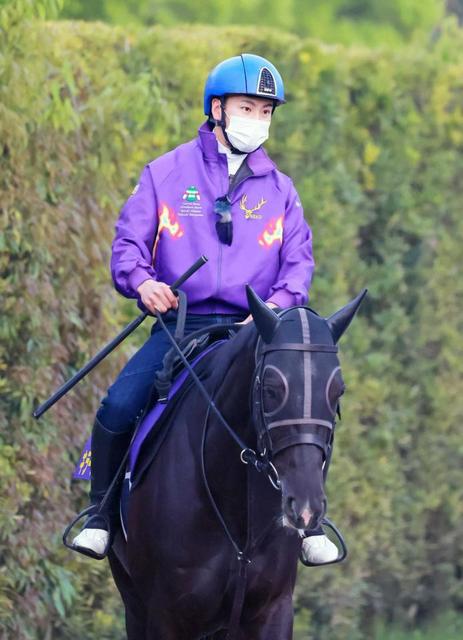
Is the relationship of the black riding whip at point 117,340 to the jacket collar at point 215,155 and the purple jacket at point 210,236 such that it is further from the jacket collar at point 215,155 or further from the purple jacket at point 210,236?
the jacket collar at point 215,155

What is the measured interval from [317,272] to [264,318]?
4.90 metres

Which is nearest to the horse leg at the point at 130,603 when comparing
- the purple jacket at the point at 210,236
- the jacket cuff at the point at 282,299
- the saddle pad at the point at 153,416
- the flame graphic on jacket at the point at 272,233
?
the saddle pad at the point at 153,416

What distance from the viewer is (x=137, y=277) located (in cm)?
636

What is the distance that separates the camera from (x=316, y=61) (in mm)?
10359

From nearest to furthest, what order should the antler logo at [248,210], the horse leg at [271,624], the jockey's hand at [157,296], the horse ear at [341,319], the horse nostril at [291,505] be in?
the horse nostril at [291,505] → the horse ear at [341,319] → the horse leg at [271,624] → the jockey's hand at [157,296] → the antler logo at [248,210]

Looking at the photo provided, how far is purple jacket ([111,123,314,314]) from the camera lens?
6441 millimetres

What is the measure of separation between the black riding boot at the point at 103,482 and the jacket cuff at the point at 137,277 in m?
0.63

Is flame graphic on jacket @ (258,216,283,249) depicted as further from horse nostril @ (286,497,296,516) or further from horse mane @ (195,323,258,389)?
horse nostril @ (286,497,296,516)

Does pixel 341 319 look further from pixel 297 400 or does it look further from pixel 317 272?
pixel 317 272

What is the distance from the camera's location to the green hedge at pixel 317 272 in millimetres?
7898

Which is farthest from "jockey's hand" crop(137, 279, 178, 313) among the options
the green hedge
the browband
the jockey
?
the green hedge

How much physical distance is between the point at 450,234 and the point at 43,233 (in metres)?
4.37

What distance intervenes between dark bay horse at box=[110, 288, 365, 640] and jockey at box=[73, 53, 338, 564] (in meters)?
0.27

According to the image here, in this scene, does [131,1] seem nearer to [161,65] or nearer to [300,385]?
[161,65]
